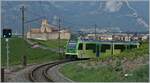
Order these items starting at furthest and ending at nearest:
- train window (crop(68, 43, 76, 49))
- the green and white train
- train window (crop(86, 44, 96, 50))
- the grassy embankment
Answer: train window (crop(68, 43, 76, 49)) → train window (crop(86, 44, 96, 50)) → the green and white train → the grassy embankment

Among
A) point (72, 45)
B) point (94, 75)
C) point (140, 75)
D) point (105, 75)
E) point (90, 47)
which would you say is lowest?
point (94, 75)

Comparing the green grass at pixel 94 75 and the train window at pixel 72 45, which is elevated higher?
the train window at pixel 72 45

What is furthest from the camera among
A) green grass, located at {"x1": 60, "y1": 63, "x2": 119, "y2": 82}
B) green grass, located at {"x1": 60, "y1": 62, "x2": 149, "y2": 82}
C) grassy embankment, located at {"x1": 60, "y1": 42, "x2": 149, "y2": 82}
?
green grass, located at {"x1": 60, "y1": 63, "x2": 119, "y2": 82}

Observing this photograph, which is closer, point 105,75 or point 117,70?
point 105,75

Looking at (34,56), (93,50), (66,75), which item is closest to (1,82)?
(66,75)

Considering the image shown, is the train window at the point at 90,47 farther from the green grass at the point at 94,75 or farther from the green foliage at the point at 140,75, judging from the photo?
the green foliage at the point at 140,75

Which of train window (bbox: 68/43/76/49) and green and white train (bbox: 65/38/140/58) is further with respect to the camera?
train window (bbox: 68/43/76/49)

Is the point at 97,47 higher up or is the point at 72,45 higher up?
the point at 72,45

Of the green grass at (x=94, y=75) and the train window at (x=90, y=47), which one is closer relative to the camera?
the green grass at (x=94, y=75)

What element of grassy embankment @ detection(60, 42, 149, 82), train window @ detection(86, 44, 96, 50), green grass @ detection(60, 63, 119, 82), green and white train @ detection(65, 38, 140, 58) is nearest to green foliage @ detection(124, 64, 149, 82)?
grassy embankment @ detection(60, 42, 149, 82)

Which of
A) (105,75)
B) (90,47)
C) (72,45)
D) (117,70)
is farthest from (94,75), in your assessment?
(72,45)

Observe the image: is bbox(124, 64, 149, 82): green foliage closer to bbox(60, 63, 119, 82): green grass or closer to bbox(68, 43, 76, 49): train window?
bbox(60, 63, 119, 82): green grass

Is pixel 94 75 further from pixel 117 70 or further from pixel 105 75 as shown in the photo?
pixel 117 70

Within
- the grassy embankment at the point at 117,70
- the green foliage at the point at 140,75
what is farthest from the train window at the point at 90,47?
the green foliage at the point at 140,75
